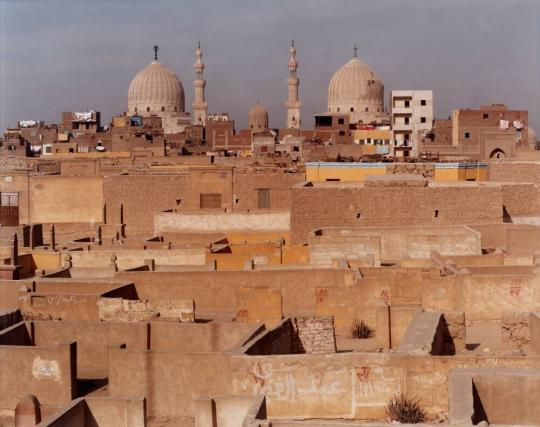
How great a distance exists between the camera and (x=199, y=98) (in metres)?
81.1

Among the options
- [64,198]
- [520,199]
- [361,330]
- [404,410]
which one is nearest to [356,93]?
[64,198]

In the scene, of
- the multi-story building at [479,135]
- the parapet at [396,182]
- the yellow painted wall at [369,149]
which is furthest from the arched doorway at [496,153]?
the parapet at [396,182]

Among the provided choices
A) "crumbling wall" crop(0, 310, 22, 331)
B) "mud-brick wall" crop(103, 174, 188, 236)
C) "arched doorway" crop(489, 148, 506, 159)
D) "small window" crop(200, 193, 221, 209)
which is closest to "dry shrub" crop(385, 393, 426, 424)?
"crumbling wall" crop(0, 310, 22, 331)

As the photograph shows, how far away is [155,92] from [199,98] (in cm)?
453

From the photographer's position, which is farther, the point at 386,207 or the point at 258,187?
the point at 258,187

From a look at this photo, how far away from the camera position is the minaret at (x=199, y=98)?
3145 inches

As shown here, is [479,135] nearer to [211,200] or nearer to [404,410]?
[211,200]

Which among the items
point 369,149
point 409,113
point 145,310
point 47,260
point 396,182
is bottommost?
point 145,310

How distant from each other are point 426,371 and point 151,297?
8.26 meters

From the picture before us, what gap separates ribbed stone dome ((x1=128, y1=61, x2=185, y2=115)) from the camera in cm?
7781

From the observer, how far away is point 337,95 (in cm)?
7031

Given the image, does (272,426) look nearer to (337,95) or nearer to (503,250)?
(503,250)

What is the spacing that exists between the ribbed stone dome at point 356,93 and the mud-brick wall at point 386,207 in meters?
43.4

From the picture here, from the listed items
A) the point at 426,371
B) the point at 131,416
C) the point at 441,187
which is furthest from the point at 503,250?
the point at 131,416
